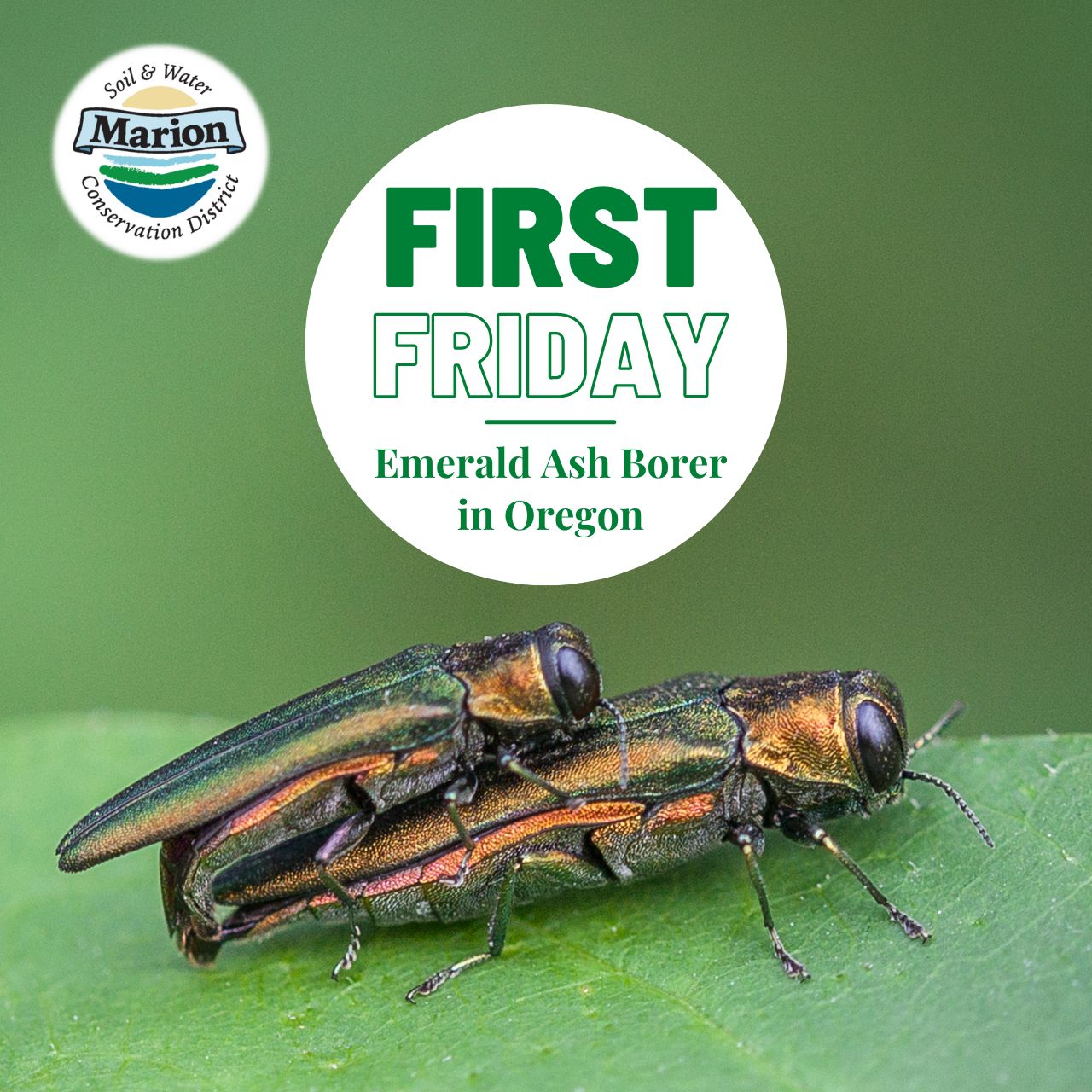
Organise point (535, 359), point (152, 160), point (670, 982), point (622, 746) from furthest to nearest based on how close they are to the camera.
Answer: point (152, 160), point (535, 359), point (622, 746), point (670, 982)

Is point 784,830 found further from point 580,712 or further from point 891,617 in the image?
point 891,617

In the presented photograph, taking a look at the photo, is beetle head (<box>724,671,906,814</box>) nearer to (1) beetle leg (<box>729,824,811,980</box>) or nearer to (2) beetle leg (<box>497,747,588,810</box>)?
(1) beetle leg (<box>729,824,811,980</box>)

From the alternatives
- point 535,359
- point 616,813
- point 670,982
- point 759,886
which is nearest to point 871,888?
point 759,886

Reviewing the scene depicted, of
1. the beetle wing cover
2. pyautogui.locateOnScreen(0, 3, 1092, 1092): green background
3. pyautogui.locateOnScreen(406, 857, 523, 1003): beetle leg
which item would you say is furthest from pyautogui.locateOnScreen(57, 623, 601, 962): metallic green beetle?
pyautogui.locateOnScreen(0, 3, 1092, 1092): green background

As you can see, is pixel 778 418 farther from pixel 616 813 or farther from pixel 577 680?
pixel 616 813

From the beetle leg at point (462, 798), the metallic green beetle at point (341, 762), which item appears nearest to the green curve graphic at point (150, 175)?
the metallic green beetle at point (341, 762)

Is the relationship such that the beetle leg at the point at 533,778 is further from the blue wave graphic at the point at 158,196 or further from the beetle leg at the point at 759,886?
the blue wave graphic at the point at 158,196

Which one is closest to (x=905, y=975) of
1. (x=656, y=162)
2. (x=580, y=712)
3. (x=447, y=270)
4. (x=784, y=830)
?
(x=784, y=830)
